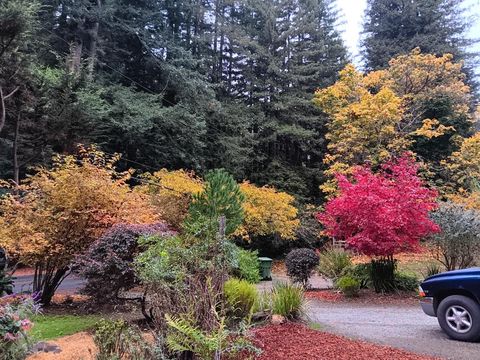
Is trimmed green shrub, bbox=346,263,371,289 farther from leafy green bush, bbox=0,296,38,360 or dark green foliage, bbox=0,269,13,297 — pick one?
leafy green bush, bbox=0,296,38,360

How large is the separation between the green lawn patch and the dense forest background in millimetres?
8288

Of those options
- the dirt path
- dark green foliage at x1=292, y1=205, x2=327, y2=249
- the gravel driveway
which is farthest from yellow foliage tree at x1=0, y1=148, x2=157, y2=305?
dark green foliage at x1=292, y1=205, x2=327, y2=249

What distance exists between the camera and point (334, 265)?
10750 millimetres

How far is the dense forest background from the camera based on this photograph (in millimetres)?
15289

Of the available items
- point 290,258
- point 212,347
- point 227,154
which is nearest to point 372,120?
point 227,154

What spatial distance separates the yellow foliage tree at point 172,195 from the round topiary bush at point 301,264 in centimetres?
447

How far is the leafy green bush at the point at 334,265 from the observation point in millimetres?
10680

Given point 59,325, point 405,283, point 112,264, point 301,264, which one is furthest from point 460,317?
point 59,325

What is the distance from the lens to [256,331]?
527 cm

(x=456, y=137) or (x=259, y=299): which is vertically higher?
(x=456, y=137)

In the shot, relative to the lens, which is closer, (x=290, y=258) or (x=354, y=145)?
(x=290, y=258)

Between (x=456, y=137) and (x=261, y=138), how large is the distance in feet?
34.9

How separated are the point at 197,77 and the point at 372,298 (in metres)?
15.3

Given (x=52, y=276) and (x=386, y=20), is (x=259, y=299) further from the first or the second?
(x=386, y=20)
